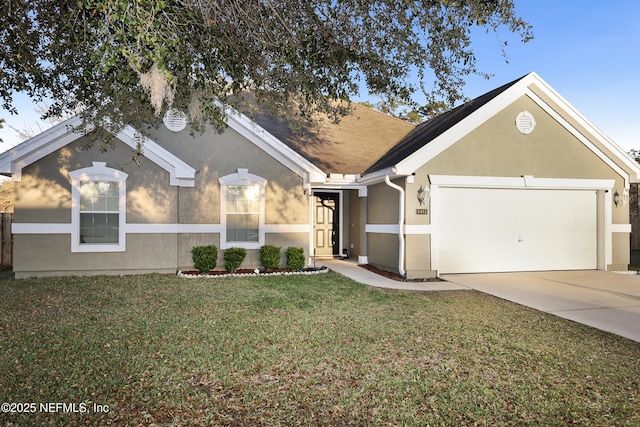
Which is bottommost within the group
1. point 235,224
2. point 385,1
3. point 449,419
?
point 449,419

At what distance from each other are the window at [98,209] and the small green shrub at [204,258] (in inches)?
68.3

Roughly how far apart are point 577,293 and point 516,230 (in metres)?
3.07

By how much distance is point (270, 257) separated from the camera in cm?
1142

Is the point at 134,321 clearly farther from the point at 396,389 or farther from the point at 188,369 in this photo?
the point at 396,389

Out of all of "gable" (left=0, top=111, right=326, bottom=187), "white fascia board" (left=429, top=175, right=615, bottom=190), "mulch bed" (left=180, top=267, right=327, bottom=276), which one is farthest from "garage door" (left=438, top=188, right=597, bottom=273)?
"gable" (left=0, top=111, right=326, bottom=187)

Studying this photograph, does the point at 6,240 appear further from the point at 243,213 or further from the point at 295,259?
the point at 295,259

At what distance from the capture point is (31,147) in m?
9.84

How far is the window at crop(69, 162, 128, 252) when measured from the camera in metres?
10.3

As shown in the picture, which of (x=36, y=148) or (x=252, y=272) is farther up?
(x=36, y=148)

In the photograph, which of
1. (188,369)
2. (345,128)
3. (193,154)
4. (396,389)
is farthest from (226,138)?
(396,389)

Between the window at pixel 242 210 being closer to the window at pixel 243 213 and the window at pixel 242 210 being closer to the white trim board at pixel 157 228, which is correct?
the window at pixel 243 213

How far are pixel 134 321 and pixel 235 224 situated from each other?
18.6 ft

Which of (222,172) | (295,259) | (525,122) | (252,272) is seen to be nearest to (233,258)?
(252,272)

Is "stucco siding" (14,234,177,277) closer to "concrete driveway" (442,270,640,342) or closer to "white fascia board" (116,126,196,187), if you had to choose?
"white fascia board" (116,126,196,187)
